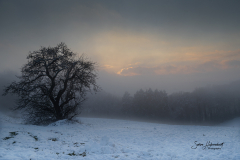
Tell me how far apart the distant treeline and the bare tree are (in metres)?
36.7

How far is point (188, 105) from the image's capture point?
4872cm

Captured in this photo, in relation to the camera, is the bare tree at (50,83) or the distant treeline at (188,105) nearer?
the bare tree at (50,83)

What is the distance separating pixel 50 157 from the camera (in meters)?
6.09

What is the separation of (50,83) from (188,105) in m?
47.5

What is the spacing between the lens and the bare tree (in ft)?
55.3

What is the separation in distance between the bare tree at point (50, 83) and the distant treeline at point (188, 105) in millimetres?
36680

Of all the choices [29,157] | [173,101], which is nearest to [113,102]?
[173,101]

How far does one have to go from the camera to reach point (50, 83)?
61.6 ft

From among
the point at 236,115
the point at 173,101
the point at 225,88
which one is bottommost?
the point at 236,115

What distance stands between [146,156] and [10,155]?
662 centimetres

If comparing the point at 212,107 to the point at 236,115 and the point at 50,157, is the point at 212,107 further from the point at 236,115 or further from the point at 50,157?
the point at 50,157

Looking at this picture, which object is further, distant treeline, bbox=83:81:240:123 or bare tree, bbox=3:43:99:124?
distant treeline, bbox=83:81:240:123

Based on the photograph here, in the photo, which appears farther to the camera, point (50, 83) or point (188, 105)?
point (188, 105)

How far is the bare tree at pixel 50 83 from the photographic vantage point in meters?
16.9
